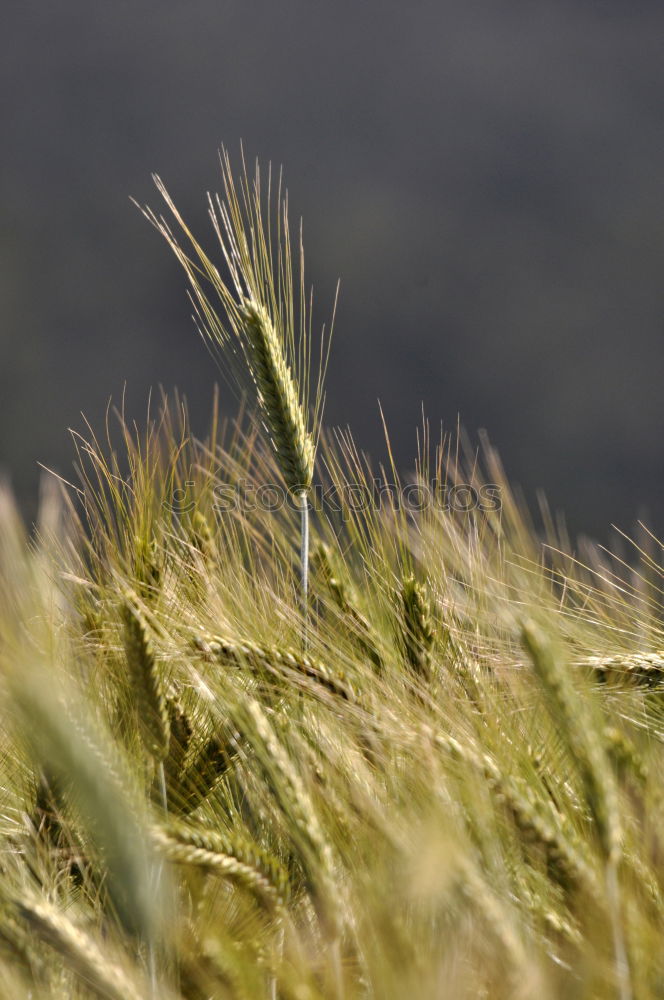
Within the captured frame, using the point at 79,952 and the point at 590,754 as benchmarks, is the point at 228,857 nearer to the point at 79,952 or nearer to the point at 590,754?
the point at 79,952

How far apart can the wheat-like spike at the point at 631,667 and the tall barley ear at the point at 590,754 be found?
563 mm

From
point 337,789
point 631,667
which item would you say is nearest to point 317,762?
point 337,789

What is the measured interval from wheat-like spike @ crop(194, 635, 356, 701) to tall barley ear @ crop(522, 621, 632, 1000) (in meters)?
0.51

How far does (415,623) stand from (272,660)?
11.5 inches

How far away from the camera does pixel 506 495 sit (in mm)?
1323

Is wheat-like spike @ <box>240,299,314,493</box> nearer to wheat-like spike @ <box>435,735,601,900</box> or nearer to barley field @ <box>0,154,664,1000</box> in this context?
barley field @ <box>0,154,664,1000</box>

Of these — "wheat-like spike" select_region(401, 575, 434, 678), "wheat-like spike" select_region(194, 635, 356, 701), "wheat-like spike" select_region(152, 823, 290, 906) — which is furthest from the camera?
"wheat-like spike" select_region(401, 575, 434, 678)

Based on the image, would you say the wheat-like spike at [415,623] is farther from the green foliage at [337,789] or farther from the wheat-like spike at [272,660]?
the wheat-like spike at [272,660]

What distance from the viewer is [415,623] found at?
5.08ft

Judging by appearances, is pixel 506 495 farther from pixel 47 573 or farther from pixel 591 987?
pixel 47 573

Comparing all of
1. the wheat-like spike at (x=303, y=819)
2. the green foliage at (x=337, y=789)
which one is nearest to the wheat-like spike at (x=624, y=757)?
the green foliage at (x=337, y=789)

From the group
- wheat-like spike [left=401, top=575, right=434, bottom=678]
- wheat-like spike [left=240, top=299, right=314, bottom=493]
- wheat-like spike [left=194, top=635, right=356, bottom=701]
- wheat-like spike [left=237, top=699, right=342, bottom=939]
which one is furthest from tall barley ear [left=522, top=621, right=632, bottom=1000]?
wheat-like spike [left=240, top=299, right=314, bottom=493]

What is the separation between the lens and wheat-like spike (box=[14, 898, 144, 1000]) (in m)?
0.85

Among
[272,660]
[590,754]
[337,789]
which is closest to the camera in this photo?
[590,754]
